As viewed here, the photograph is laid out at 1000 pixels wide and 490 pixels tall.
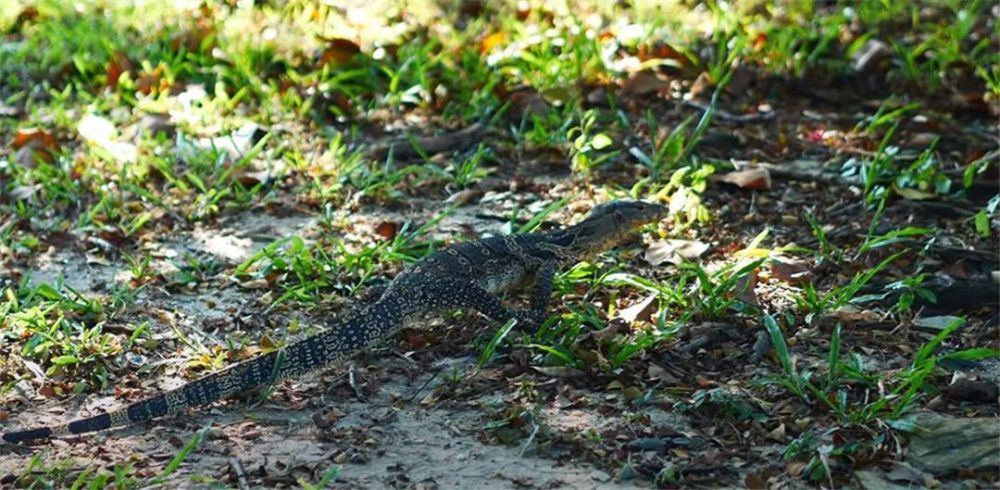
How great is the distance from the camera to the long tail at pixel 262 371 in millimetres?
4879

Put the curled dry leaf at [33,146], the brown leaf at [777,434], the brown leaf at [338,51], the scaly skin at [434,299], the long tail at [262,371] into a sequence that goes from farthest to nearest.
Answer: the brown leaf at [338,51], the curled dry leaf at [33,146], the scaly skin at [434,299], the long tail at [262,371], the brown leaf at [777,434]

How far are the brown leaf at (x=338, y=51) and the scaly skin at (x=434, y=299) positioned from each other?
9.96ft

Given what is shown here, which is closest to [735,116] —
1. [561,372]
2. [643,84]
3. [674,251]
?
[643,84]

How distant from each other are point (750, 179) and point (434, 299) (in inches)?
91.2

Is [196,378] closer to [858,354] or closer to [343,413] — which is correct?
[343,413]

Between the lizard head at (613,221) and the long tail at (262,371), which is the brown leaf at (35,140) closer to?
the long tail at (262,371)

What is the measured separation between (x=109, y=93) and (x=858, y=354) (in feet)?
18.4

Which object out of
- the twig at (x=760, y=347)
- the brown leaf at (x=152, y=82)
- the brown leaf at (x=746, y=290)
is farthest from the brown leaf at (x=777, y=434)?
the brown leaf at (x=152, y=82)

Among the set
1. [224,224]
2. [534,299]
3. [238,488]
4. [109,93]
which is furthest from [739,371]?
[109,93]

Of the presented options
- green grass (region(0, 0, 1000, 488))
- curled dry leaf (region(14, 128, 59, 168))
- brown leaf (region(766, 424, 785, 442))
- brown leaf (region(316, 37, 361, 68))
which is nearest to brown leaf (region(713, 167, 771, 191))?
green grass (region(0, 0, 1000, 488))

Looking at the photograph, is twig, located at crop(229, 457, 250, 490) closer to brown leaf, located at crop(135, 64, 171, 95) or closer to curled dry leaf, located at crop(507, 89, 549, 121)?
curled dry leaf, located at crop(507, 89, 549, 121)

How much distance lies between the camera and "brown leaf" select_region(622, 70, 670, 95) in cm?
870

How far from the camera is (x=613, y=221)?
6.53 metres

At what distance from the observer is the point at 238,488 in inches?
178
